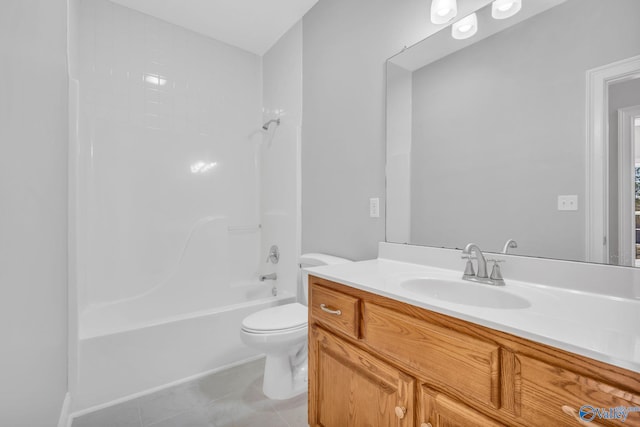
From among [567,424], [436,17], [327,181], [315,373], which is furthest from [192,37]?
[567,424]

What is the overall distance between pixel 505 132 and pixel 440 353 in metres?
0.87

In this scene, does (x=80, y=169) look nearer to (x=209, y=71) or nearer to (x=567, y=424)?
(x=209, y=71)

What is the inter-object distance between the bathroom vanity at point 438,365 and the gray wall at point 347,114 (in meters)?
0.60

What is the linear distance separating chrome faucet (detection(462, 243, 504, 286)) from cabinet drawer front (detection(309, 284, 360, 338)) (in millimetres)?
437

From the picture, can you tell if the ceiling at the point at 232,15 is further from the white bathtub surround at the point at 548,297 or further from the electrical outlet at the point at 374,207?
the white bathtub surround at the point at 548,297

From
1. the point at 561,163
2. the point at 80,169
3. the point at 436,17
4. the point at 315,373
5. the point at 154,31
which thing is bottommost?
the point at 315,373

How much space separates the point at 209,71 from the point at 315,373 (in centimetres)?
247

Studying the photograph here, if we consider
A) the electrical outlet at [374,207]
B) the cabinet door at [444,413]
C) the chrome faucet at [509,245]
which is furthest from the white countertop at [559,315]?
the electrical outlet at [374,207]

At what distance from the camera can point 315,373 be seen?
1179 mm

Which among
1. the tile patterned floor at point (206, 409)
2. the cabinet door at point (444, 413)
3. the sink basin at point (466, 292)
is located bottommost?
the tile patterned floor at point (206, 409)

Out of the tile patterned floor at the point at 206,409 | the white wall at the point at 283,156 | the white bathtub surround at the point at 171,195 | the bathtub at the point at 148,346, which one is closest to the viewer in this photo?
the tile patterned floor at the point at 206,409

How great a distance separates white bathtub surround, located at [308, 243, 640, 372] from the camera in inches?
21.4

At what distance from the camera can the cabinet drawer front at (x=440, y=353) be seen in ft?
2.11

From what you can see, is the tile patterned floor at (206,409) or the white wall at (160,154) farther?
the white wall at (160,154)
